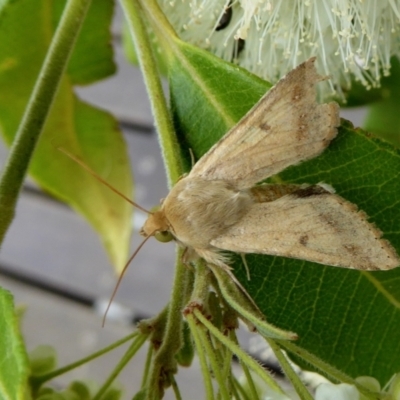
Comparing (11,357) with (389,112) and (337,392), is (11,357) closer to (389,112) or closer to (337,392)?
(337,392)

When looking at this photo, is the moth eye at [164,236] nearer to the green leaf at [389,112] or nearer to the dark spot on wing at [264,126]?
the dark spot on wing at [264,126]

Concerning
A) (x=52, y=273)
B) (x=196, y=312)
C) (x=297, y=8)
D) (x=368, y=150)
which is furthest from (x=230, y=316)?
(x=52, y=273)

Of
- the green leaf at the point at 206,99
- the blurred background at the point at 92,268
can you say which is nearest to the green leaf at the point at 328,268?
the green leaf at the point at 206,99

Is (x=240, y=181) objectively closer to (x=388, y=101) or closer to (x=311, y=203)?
(x=311, y=203)

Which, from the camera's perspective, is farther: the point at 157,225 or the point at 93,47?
the point at 93,47

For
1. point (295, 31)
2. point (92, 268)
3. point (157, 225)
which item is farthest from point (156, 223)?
point (92, 268)

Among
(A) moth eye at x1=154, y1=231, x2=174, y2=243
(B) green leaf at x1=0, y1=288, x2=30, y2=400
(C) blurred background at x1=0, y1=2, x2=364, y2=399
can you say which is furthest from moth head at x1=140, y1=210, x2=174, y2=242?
(C) blurred background at x1=0, y1=2, x2=364, y2=399

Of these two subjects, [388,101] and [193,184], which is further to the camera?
[388,101]
